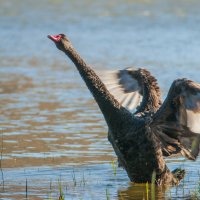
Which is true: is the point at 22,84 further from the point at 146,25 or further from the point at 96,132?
the point at 146,25

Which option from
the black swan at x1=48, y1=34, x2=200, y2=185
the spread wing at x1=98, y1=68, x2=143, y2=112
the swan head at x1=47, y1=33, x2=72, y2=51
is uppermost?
the swan head at x1=47, y1=33, x2=72, y2=51

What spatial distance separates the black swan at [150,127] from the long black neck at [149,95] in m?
0.62

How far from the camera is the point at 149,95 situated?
977 cm

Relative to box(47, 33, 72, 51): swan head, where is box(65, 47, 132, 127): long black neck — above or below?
below

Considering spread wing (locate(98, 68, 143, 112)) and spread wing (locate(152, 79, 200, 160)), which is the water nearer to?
spread wing (locate(152, 79, 200, 160))

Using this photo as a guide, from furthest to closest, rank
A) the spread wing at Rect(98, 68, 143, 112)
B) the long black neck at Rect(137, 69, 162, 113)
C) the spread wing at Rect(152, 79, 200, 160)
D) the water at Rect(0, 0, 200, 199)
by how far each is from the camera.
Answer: the spread wing at Rect(98, 68, 143, 112)
the long black neck at Rect(137, 69, 162, 113)
the water at Rect(0, 0, 200, 199)
the spread wing at Rect(152, 79, 200, 160)

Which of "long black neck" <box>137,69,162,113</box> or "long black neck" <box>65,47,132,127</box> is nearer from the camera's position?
"long black neck" <box>65,47,132,127</box>

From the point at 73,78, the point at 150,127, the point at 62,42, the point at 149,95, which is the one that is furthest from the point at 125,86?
the point at 73,78

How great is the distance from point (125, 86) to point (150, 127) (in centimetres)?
203

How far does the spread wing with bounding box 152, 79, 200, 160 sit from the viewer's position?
844 cm

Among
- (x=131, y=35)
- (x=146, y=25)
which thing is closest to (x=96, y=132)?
(x=131, y=35)

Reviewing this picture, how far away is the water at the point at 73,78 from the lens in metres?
9.02

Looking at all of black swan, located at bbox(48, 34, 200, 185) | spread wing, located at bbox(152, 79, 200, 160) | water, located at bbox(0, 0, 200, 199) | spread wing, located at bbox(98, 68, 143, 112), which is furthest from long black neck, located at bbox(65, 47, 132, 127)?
spread wing, located at bbox(98, 68, 143, 112)

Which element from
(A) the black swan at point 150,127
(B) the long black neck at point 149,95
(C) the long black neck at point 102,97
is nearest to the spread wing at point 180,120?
(A) the black swan at point 150,127
